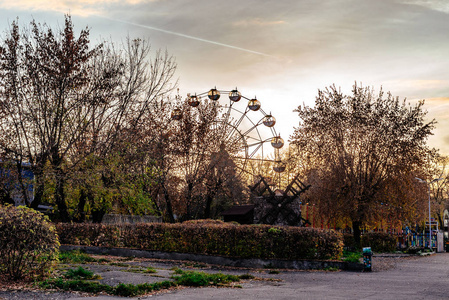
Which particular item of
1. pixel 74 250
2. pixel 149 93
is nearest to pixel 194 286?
pixel 74 250

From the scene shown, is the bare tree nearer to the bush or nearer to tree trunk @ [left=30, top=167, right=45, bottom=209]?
tree trunk @ [left=30, top=167, right=45, bottom=209]

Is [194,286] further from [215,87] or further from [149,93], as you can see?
[215,87]

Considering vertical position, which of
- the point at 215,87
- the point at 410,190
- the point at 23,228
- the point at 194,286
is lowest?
the point at 194,286

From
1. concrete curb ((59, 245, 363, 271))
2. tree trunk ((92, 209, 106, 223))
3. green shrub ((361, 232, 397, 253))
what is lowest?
concrete curb ((59, 245, 363, 271))

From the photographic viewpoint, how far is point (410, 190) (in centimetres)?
3341

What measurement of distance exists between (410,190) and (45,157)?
22886 millimetres

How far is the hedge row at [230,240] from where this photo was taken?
63.0 ft

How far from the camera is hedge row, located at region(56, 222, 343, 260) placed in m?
19.2

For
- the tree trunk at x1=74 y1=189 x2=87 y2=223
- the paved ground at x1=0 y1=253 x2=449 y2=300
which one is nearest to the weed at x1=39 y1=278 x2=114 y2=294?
the paved ground at x1=0 y1=253 x2=449 y2=300

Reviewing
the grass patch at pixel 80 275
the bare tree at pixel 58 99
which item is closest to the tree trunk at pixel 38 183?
the bare tree at pixel 58 99

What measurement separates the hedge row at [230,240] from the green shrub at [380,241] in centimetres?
1599

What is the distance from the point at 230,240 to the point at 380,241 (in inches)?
739

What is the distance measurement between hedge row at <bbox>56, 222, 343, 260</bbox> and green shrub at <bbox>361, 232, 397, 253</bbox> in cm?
1599

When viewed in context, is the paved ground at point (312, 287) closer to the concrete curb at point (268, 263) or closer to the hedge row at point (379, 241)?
the concrete curb at point (268, 263)
